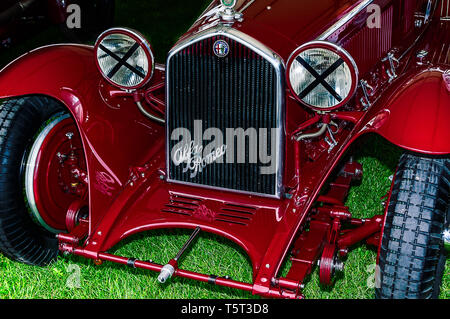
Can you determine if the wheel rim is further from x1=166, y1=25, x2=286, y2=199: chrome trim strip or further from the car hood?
the car hood

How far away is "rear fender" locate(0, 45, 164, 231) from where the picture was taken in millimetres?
2906

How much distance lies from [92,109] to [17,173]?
50 centimetres

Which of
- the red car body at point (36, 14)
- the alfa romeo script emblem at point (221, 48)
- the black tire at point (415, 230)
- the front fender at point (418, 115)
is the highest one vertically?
the red car body at point (36, 14)

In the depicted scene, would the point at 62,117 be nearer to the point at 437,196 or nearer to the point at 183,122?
the point at 183,122

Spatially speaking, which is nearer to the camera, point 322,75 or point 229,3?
point 322,75

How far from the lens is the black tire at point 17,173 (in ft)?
9.43

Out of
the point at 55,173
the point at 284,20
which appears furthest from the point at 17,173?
the point at 284,20

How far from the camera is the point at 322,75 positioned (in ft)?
8.19

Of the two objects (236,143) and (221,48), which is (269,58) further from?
(236,143)

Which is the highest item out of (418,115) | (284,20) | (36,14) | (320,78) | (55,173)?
(36,14)

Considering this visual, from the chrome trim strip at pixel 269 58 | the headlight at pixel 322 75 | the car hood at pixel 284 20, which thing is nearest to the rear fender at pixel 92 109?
the chrome trim strip at pixel 269 58

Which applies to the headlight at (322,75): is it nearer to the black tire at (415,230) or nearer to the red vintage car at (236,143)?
the red vintage car at (236,143)

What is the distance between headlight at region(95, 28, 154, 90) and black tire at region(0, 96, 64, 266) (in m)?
0.42

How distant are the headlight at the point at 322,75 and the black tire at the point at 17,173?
1.38m
